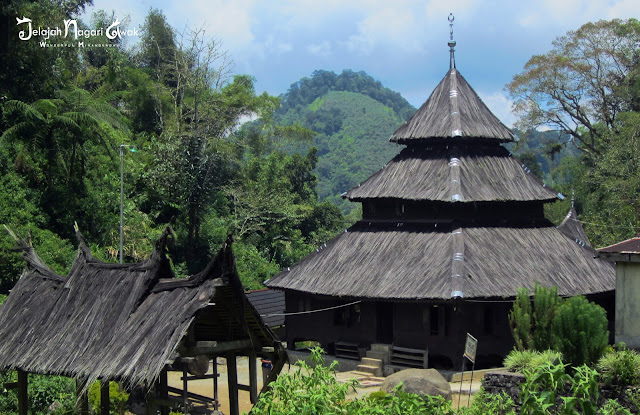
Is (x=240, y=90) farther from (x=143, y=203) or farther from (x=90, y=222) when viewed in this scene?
(x=90, y=222)

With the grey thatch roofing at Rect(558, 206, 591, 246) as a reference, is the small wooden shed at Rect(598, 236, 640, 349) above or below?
below

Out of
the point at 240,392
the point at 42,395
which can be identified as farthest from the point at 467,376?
the point at 42,395

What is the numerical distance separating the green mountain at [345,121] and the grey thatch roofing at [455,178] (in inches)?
2348

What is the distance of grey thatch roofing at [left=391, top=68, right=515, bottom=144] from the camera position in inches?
1218

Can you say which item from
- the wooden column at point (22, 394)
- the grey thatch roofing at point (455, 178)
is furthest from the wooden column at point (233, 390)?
the grey thatch roofing at point (455, 178)

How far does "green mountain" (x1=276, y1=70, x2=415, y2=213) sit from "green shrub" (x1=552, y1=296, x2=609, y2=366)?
70665mm

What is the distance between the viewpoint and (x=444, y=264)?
27719 mm

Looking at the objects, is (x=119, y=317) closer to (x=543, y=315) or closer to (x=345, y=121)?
(x=543, y=315)

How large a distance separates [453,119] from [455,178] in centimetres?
260

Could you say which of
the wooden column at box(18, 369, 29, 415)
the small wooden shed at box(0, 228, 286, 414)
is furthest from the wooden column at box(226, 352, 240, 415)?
the wooden column at box(18, 369, 29, 415)

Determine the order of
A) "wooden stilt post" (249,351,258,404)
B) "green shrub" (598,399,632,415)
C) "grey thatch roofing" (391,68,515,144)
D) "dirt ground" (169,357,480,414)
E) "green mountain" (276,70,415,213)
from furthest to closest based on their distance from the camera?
"green mountain" (276,70,415,213), "grey thatch roofing" (391,68,515,144), "dirt ground" (169,357,480,414), "wooden stilt post" (249,351,258,404), "green shrub" (598,399,632,415)

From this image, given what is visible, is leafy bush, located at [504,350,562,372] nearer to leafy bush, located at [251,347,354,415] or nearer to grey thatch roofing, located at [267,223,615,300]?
grey thatch roofing, located at [267,223,615,300]

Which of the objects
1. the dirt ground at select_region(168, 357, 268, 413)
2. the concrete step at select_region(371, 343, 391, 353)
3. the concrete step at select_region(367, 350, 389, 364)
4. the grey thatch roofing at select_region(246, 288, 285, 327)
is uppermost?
the grey thatch roofing at select_region(246, 288, 285, 327)

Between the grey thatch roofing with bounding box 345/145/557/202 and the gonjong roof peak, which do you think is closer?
the grey thatch roofing with bounding box 345/145/557/202
